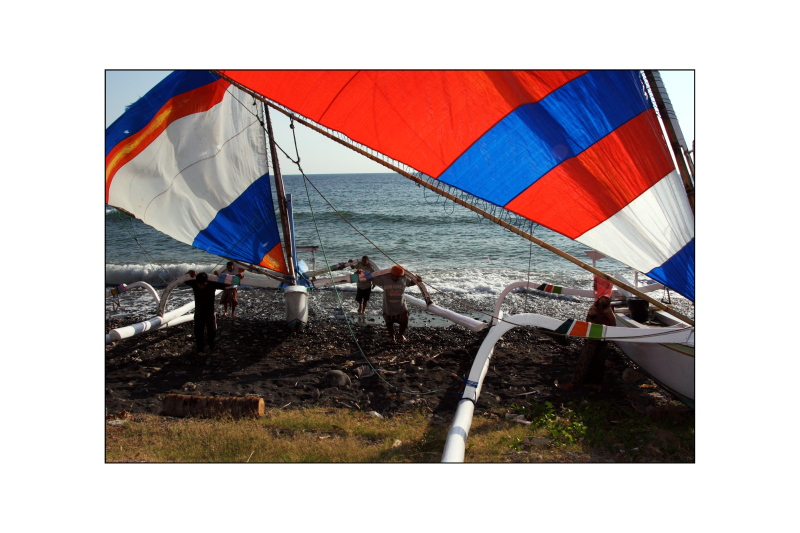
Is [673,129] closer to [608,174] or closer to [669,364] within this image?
[608,174]

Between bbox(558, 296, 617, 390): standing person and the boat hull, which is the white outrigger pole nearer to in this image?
the boat hull

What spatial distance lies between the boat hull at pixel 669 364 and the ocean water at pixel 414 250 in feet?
12.9

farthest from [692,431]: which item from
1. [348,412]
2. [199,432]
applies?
[199,432]

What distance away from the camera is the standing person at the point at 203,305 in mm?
7930

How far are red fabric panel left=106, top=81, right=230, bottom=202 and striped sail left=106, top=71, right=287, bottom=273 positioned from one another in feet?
0.05

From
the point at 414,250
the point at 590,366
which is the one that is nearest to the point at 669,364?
the point at 590,366

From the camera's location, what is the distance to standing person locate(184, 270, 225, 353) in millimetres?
7930

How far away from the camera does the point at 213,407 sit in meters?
5.99

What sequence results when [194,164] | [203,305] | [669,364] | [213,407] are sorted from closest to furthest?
[213,407] < [669,364] < [203,305] < [194,164]

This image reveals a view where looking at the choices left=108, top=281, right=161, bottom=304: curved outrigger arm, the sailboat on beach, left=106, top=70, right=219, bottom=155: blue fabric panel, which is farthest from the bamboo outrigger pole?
left=108, top=281, right=161, bottom=304: curved outrigger arm

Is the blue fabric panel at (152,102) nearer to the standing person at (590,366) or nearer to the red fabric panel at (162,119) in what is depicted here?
the red fabric panel at (162,119)

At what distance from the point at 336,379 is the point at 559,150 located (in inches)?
159

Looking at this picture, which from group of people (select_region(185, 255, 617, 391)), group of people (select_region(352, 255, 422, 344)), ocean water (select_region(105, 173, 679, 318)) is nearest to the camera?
group of people (select_region(185, 255, 617, 391))

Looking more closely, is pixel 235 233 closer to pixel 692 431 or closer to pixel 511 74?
pixel 511 74
